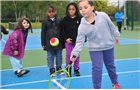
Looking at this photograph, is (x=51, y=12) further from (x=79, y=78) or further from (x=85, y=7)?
(x=85, y=7)

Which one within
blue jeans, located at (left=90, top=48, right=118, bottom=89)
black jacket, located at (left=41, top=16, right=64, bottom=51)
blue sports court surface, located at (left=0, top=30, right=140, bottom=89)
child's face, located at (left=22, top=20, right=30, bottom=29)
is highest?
child's face, located at (left=22, top=20, right=30, bottom=29)

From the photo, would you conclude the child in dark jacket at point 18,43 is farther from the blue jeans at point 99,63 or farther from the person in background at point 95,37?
the blue jeans at point 99,63

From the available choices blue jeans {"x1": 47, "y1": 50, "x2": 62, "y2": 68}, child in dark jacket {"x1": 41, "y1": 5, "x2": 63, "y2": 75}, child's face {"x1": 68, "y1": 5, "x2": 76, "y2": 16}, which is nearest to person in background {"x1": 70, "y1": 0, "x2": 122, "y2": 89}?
child's face {"x1": 68, "y1": 5, "x2": 76, "y2": 16}

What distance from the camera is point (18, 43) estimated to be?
534cm

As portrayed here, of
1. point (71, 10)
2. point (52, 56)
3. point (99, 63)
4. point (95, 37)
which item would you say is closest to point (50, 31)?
point (52, 56)

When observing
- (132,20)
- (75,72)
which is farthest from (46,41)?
(132,20)

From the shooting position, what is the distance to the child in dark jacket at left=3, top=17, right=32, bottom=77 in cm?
530

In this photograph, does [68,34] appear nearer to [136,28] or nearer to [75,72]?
[75,72]

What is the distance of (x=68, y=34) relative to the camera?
5.02 meters

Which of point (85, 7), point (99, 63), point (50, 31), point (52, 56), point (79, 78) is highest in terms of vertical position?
point (85, 7)

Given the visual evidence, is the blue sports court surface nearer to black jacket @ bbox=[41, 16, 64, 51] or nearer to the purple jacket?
the purple jacket

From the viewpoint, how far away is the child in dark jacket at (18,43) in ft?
17.4

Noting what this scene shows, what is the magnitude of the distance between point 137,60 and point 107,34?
3215 mm

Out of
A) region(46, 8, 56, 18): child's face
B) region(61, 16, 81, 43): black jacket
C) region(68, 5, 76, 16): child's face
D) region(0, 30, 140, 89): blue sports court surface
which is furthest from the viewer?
region(46, 8, 56, 18): child's face
